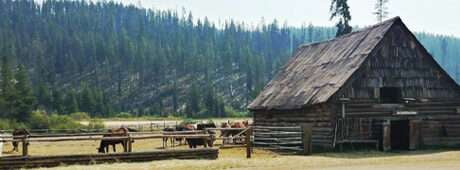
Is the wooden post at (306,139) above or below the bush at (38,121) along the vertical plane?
above

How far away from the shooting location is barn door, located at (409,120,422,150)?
2748 cm

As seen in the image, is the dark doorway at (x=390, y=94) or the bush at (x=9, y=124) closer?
the dark doorway at (x=390, y=94)

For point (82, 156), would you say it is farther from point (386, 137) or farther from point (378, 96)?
point (378, 96)

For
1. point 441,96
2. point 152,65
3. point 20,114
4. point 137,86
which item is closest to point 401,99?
point 441,96

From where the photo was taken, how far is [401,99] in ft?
92.4

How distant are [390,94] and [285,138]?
5.93 meters

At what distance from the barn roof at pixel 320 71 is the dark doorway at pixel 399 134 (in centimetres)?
388

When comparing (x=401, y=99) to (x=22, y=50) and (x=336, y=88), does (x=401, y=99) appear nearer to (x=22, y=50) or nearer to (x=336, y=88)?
(x=336, y=88)

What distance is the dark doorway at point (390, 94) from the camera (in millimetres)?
28328

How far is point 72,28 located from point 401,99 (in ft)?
579

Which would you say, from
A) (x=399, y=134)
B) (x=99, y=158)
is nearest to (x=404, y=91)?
(x=399, y=134)

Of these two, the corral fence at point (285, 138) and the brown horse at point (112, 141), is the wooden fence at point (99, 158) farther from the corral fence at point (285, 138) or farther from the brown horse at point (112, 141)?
the corral fence at point (285, 138)

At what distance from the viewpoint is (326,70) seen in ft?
96.3

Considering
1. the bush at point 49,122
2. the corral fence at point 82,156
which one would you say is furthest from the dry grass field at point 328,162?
the bush at point 49,122
